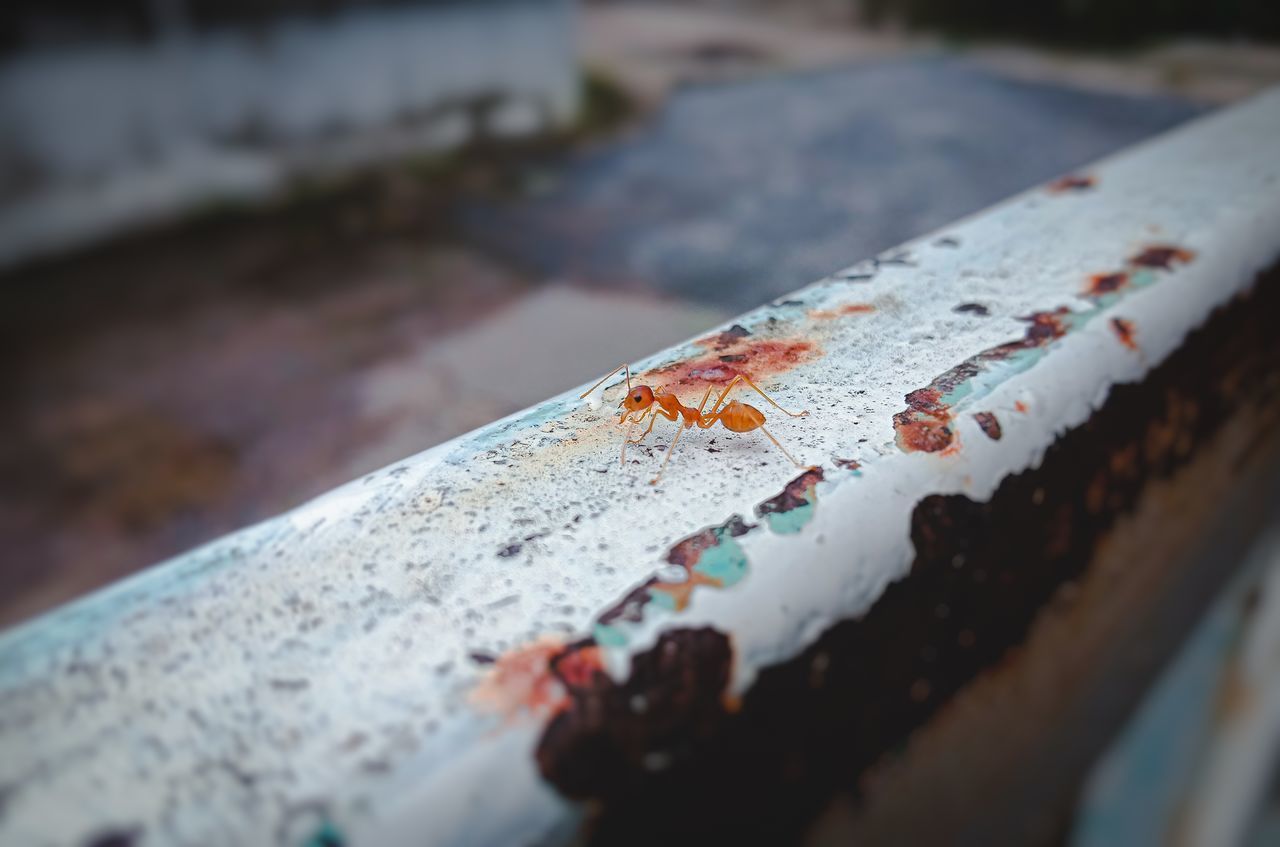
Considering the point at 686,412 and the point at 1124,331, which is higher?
the point at 686,412

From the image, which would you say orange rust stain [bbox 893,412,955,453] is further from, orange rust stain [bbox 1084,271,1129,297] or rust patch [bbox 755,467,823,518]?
orange rust stain [bbox 1084,271,1129,297]

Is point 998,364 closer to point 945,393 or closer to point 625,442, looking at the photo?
point 945,393

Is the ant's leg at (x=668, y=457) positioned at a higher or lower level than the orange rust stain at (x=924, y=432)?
higher

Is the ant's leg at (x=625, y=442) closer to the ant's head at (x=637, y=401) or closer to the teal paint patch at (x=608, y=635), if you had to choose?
the ant's head at (x=637, y=401)

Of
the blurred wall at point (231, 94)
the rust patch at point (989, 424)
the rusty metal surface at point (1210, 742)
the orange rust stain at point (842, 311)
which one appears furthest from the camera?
the blurred wall at point (231, 94)

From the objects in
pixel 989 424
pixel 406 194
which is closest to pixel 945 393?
pixel 989 424

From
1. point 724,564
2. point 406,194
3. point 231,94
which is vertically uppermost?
point 231,94

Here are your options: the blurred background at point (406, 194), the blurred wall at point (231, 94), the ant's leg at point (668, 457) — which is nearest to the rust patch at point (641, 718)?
the ant's leg at point (668, 457)
